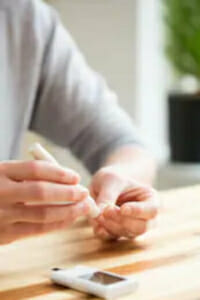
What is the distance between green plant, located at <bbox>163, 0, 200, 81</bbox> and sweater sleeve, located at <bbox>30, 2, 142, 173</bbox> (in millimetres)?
1250

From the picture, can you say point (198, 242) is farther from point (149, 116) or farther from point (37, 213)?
point (149, 116)

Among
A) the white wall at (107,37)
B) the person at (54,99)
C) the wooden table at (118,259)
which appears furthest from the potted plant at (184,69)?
the wooden table at (118,259)

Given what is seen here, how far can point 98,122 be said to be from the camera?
1.52 m

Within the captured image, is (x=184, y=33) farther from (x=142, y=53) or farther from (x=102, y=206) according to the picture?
(x=102, y=206)

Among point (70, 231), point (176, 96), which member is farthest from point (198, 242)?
point (176, 96)

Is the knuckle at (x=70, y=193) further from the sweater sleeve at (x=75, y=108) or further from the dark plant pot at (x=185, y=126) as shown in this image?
the dark plant pot at (x=185, y=126)

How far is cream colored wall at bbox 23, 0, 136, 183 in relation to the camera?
8.99ft

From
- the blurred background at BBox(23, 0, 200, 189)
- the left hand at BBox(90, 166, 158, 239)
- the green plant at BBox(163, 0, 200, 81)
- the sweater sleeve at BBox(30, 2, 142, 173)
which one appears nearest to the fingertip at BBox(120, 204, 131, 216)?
the left hand at BBox(90, 166, 158, 239)

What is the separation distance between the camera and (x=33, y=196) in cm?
84

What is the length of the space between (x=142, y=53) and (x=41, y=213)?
1991 mm

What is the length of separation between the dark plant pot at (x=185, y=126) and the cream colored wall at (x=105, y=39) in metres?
0.16

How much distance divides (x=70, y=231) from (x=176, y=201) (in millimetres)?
272

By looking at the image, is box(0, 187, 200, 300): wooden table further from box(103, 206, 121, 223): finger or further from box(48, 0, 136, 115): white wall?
box(48, 0, 136, 115): white wall

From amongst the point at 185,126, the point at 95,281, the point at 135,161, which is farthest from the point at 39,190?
the point at 185,126
